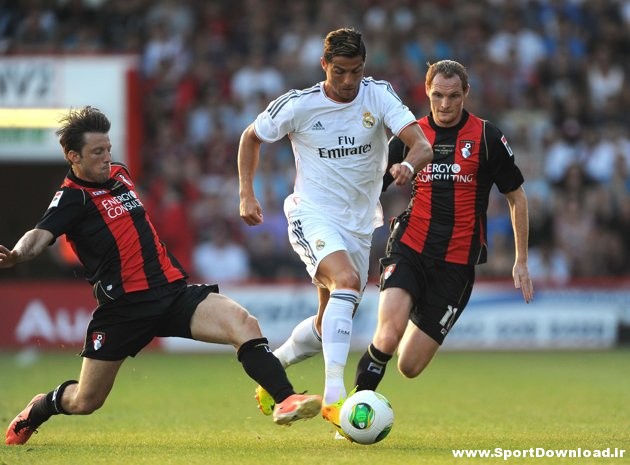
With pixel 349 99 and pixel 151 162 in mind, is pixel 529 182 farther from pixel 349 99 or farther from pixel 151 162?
pixel 349 99

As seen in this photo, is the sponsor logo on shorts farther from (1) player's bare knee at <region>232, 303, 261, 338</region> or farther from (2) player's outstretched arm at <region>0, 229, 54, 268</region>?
(2) player's outstretched arm at <region>0, 229, 54, 268</region>

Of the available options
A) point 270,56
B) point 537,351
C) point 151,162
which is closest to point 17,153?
point 151,162

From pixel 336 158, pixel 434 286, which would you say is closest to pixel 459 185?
pixel 434 286

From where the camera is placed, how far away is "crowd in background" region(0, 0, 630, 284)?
1820 centimetres

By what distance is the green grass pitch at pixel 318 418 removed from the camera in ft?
24.5

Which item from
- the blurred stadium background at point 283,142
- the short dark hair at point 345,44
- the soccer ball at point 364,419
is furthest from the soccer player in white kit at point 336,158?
the blurred stadium background at point 283,142

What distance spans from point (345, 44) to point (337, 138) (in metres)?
0.69

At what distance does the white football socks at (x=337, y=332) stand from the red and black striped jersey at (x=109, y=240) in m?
1.05

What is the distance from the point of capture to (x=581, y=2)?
72.0 ft

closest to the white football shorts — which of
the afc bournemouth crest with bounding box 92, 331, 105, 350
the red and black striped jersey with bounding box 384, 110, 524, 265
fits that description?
the red and black striped jersey with bounding box 384, 110, 524, 265

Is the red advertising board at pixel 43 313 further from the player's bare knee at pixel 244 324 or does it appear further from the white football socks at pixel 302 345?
the player's bare knee at pixel 244 324

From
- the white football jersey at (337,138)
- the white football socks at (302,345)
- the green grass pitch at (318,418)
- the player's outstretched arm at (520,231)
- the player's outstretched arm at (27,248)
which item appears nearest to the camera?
the player's outstretched arm at (27,248)

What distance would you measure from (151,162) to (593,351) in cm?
728

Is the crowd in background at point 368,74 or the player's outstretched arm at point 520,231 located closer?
the player's outstretched arm at point 520,231
